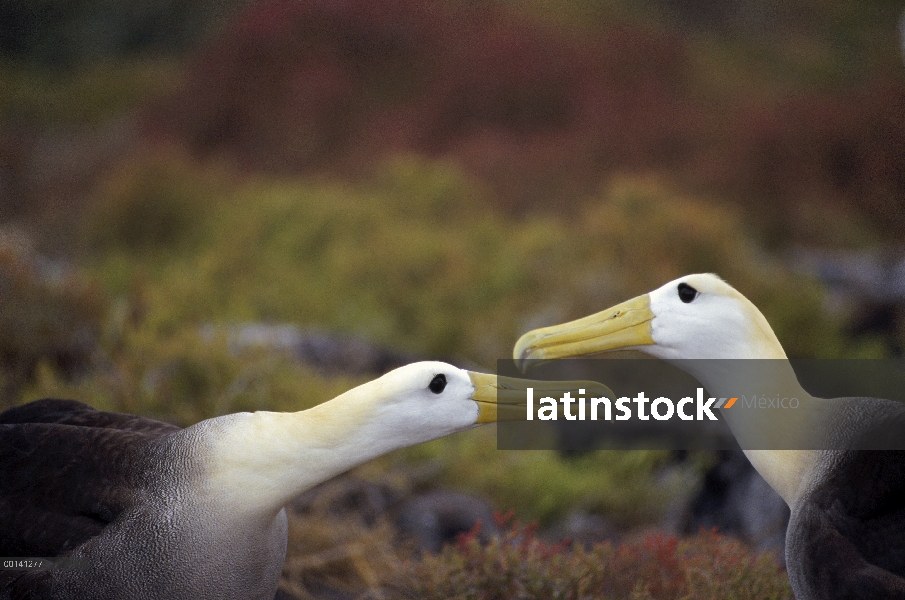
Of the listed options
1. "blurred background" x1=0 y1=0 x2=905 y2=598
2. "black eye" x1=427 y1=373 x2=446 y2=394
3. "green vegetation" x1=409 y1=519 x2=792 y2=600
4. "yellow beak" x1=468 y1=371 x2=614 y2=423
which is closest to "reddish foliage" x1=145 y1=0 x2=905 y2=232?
"blurred background" x1=0 y1=0 x2=905 y2=598

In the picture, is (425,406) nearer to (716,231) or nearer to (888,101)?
(716,231)

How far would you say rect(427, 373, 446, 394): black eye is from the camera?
2.16 metres

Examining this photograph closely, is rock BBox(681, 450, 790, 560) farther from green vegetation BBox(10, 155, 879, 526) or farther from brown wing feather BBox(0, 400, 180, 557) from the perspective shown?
brown wing feather BBox(0, 400, 180, 557)

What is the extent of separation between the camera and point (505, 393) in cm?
224

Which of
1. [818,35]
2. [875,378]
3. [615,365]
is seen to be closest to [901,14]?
[818,35]

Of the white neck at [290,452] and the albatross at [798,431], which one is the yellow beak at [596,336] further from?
the white neck at [290,452]

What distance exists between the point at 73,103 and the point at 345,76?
100 inches

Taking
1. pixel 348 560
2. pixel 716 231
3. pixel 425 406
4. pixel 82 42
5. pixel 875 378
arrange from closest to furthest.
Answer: pixel 425 406, pixel 348 560, pixel 875 378, pixel 716 231, pixel 82 42

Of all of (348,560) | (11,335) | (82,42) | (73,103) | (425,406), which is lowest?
(348,560)

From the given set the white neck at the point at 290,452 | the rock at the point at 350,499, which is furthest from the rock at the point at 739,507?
the white neck at the point at 290,452

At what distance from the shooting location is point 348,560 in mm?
3215

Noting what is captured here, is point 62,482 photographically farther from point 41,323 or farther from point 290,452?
point 41,323

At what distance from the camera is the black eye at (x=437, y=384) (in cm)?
216

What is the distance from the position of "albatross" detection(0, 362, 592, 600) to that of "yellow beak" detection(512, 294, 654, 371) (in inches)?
8.5
